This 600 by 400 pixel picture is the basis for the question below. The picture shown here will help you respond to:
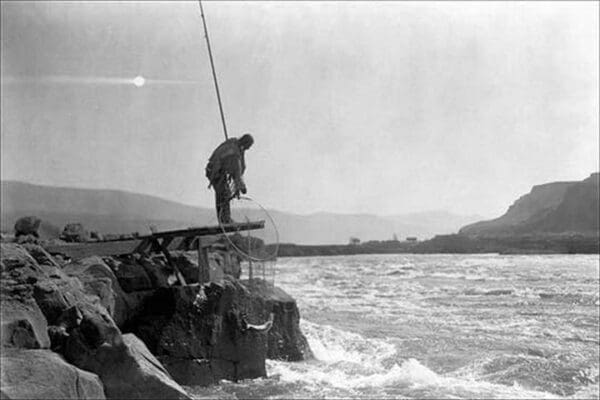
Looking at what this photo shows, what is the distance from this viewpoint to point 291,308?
13.7m

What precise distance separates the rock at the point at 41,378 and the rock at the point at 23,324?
0.19 meters

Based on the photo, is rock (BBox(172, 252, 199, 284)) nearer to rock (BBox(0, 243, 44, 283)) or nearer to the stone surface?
the stone surface

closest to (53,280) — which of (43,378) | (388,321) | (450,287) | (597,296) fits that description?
(43,378)

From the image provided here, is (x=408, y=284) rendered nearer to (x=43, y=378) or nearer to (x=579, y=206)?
(x=43, y=378)

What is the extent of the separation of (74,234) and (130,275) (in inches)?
198

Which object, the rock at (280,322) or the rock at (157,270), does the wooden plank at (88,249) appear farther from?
the rock at (280,322)

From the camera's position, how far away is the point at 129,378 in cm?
687

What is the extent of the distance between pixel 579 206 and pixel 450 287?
113076mm

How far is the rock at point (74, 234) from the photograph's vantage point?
1605 centimetres

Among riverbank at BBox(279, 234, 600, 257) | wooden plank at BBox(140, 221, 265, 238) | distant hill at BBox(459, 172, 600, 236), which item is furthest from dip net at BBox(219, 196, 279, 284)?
distant hill at BBox(459, 172, 600, 236)

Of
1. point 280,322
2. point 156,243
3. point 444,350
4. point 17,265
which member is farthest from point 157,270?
point 444,350

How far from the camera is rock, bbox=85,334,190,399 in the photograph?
681cm

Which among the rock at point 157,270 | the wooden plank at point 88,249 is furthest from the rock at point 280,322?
the wooden plank at point 88,249

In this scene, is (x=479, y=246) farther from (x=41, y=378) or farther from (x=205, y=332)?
(x=41, y=378)
